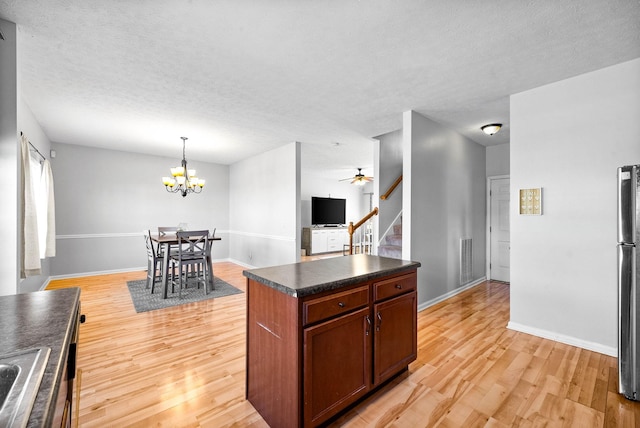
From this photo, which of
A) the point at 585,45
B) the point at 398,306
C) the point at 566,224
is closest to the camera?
the point at 398,306

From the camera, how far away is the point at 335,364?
5.65 ft

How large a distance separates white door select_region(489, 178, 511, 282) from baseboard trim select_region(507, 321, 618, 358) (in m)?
2.33

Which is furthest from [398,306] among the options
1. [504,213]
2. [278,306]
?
[504,213]

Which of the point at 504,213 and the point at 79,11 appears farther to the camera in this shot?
the point at 504,213

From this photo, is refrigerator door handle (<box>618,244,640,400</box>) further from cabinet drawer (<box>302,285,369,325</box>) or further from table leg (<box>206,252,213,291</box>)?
table leg (<box>206,252,213,291</box>)

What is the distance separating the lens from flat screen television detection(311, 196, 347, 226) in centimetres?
972

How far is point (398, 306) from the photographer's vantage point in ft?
7.11

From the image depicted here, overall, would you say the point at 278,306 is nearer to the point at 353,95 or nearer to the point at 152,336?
the point at 152,336

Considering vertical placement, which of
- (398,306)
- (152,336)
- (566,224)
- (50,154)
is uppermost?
(50,154)

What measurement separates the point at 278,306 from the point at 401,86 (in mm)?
2614

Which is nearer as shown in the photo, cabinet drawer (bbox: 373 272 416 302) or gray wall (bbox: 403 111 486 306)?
cabinet drawer (bbox: 373 272 416 302)

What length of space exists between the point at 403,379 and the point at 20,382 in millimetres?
2251

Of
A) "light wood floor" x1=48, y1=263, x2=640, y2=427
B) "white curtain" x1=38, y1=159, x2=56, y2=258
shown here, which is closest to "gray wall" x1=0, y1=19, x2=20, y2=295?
"light wood floor" x1=48, y1=263, x2=640, y2=427

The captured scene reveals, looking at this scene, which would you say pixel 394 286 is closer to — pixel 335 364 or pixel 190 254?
pixel 335 364
